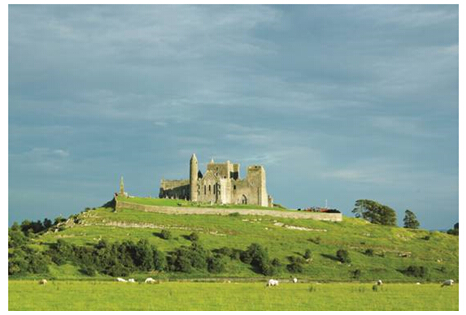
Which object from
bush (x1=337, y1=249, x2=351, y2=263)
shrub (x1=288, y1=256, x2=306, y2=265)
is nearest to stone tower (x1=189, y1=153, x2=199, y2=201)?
bush (x1=337, y1=249, x2=351, y2=263)

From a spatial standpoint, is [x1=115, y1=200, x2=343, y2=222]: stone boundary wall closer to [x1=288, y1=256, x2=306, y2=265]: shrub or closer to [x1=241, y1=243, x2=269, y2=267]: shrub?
[x1=241, y1=243, x2=269, y2=267]: shrub

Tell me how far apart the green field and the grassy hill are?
1219 inches

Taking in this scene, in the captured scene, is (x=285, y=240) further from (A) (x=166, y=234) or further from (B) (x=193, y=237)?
(A) (x=166, y=234)

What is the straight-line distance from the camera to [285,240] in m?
116

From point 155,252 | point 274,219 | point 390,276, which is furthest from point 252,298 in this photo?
point 274,219

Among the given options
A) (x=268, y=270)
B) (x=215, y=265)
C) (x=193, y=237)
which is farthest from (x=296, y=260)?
(x=193, y=237)

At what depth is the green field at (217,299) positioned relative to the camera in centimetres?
4384

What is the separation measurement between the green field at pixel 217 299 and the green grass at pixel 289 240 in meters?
32.2

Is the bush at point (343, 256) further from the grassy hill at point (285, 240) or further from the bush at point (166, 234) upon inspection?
the bush at point (166, 234)

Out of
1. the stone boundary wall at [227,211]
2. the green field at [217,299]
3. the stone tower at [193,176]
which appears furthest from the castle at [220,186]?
the green field at [217,299]

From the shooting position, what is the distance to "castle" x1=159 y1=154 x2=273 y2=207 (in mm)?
148000

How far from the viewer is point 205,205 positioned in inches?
5463

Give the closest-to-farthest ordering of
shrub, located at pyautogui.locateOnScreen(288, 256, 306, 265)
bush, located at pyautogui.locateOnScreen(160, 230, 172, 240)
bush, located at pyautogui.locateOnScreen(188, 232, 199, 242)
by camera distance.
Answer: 1. shrub, located at pyautogui.locateOnScreen(288, 256, 306, 265)
2. bush, located at pyautogui.locateOnScreen(160, 230, 172, 240)
3. bush, located at pyautogui.locateOnScreen(188, 232, 199, 242)
